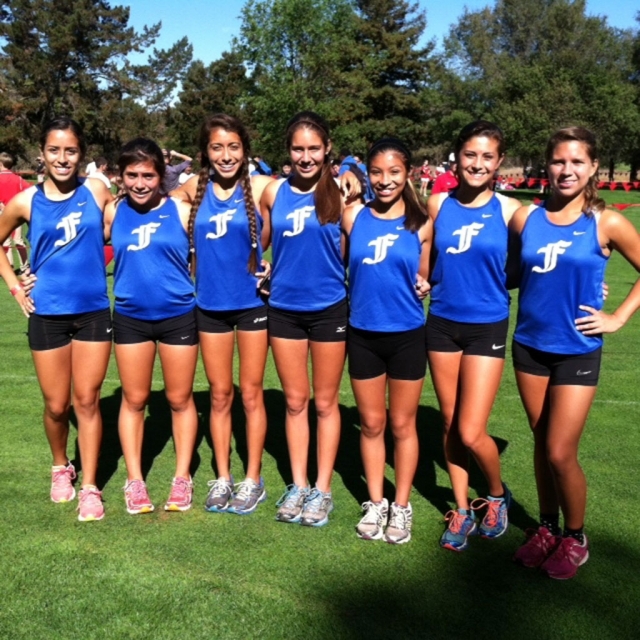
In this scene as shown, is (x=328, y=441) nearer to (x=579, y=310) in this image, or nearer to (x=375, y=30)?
(x=579, y=310)

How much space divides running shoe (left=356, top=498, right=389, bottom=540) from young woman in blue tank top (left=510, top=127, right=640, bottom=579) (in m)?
0.85

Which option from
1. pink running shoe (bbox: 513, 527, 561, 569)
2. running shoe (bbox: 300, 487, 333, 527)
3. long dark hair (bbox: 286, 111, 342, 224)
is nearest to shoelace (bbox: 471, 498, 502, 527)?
pink running shoe (bbox: 513, 527, 561, 569)

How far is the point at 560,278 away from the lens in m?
3.41

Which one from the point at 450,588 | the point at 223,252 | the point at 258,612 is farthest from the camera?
the point at 223,252

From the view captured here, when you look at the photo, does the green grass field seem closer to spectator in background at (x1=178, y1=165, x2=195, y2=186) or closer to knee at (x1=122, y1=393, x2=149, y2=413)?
knee at (x1=122, y1=393, x2=149, y2=413)

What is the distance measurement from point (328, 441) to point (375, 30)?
56861mm

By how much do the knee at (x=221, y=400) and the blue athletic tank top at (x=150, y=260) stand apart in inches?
21.0

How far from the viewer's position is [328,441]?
4.19m

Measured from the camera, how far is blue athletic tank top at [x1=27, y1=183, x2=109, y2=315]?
157 inches

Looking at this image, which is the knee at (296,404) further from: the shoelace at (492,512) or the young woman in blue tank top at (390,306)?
the shoelace at (492,512)

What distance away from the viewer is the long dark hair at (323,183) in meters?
3.84

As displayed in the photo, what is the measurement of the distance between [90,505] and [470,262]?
8.06ft

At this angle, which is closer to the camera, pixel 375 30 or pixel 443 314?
pixel 443 314

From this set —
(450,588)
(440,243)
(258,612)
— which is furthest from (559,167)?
(258,612)
